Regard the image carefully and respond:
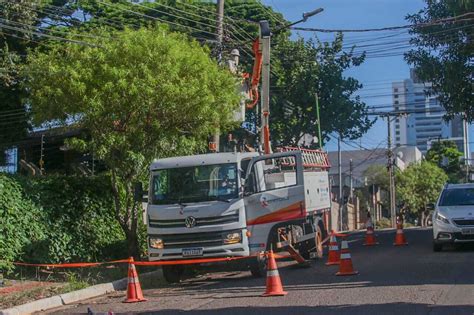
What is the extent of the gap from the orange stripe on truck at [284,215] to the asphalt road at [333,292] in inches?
45.8

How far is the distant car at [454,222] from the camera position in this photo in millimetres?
16766

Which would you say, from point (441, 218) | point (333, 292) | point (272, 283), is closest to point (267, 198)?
point (272, 283)

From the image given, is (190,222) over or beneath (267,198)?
beneath

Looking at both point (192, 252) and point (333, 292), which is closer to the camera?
point (333, 292)

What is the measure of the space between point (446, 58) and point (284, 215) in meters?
12.9

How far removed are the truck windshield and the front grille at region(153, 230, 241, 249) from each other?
67 centimetres

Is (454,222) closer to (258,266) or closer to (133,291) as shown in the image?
(258,266)

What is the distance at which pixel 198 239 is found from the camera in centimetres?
1324

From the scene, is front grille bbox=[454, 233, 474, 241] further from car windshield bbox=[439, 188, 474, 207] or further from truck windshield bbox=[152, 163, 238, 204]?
truck windshield bbox=[152, 163, 238, 204]

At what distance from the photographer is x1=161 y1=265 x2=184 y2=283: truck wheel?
14039 mm

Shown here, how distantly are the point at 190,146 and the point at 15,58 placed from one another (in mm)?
8027

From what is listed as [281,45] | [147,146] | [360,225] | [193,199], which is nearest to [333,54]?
[281,45]

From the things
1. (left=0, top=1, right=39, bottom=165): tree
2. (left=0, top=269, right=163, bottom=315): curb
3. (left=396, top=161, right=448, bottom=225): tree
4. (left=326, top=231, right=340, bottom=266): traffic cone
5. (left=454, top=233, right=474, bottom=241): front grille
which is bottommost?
(left=0, top=269, right=163, bottom=315): curb

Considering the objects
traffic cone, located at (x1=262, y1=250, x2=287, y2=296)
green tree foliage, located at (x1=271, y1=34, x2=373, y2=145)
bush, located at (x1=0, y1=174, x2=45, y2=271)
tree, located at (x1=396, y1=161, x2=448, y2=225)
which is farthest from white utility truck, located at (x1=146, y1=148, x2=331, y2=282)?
tree, located at (x1=396, y1=161, x2=448, y2=225)
